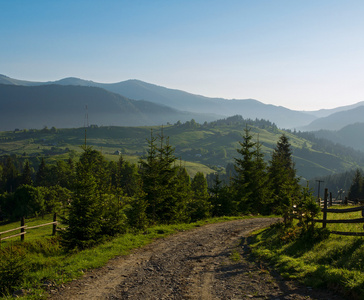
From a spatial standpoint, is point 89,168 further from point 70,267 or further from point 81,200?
point 70,267

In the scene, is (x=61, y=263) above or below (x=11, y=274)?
below

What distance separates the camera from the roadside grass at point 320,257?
372 inches

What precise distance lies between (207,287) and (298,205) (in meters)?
8.73

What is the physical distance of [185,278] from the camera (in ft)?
38.1

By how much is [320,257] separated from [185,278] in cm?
595

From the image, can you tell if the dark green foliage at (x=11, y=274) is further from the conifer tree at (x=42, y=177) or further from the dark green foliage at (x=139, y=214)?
the conifer tree at (x=42, y=177)

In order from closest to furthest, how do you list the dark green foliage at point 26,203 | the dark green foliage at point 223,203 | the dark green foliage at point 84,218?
the dark green foliage at point 84,218 → the dark green foliage at point 223,203 → the dark green foliage at point 26,203

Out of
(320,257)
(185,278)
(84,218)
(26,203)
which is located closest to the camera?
(185,278)

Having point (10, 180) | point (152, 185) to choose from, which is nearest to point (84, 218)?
point (152, 185)

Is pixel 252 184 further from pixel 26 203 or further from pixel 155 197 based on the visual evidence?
pixel 26 203

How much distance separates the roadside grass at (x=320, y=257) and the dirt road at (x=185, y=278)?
1.82ft

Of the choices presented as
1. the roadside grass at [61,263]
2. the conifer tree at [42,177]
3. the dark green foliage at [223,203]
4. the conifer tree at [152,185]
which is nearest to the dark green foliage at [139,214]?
the roadside grass at [61,263]

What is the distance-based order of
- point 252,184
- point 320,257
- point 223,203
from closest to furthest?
point 320,257, point 223,203, point 252,184

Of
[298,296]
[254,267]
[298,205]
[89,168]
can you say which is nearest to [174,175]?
[89,168]
